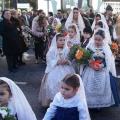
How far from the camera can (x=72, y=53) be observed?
5348mm

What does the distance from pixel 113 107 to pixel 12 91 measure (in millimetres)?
3001

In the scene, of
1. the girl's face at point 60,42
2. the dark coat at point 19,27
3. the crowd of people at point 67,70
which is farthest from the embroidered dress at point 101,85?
the dark coat at point 19,27

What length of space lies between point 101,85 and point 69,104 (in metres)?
1.96

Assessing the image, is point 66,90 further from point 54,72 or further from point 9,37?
point 9,37

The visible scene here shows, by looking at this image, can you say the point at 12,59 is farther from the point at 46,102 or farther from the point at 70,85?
the point at 70,85

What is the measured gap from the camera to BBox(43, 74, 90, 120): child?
10.8 feet

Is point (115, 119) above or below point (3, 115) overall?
below

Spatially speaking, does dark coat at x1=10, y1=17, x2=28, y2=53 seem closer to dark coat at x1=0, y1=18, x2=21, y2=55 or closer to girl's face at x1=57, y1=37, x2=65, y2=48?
dark coat at x1=0, y1=18, x2=21, y2=55

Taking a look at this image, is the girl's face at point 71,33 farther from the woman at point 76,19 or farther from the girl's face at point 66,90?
the girl's face at point 66,90

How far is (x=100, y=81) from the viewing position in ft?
17.1

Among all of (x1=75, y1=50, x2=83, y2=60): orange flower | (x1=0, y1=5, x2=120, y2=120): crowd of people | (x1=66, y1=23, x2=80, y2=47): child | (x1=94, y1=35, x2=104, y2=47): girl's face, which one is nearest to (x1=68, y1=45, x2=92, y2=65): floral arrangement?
(x1=75, y1=50, x2=83, y2=60): orange flower

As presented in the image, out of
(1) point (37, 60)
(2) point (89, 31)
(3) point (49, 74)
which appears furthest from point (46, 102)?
(1) point (37, 60)

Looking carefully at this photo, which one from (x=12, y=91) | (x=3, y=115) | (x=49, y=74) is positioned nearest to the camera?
(x=3, y=115)

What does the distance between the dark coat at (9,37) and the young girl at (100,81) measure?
3.38 metres
